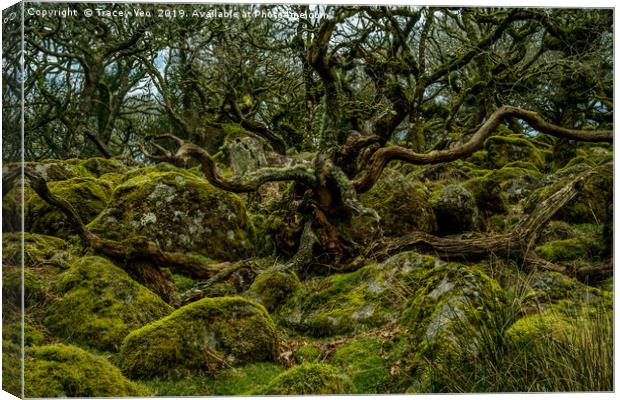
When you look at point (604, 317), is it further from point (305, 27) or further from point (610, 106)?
point (305, 27)

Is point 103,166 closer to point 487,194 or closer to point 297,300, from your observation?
point 297,300

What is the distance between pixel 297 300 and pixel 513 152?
4.75 meters

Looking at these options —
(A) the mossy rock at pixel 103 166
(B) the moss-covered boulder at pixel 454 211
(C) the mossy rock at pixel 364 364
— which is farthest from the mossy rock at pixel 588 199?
(A) the mossy rock at pixel 103 166

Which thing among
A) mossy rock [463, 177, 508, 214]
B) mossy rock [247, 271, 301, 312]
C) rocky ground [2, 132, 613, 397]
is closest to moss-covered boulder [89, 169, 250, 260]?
rocky ground [2, 132, 613, 397]

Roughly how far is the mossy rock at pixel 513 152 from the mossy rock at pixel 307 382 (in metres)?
5.70

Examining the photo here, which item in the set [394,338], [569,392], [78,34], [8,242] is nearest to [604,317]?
[569,392]

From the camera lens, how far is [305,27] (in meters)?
8.31

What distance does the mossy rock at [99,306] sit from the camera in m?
6.90

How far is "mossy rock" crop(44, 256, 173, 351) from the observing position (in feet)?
22.6

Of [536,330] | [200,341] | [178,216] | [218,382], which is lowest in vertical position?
[218,382]

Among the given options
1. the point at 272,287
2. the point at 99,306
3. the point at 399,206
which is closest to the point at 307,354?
the point at 272,287

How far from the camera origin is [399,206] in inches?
359

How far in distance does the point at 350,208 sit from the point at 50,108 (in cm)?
365

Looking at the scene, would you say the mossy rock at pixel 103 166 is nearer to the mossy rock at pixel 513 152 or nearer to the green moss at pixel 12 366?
the green moss at pixel 12 366
